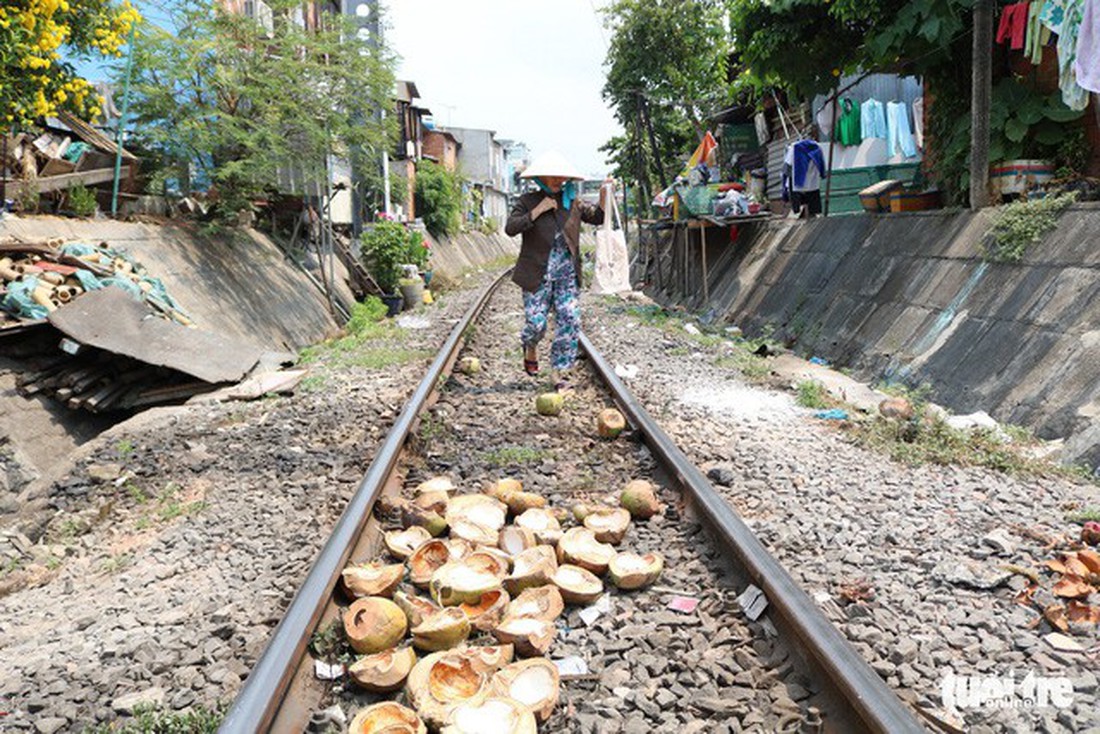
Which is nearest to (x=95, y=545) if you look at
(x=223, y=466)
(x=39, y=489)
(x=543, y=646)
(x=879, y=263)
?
(x=223, y=466)

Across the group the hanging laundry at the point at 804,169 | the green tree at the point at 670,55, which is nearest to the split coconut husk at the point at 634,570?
the hanging laundry at the point at 804,169

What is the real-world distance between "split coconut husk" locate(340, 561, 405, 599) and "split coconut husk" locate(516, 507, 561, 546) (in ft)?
2.34

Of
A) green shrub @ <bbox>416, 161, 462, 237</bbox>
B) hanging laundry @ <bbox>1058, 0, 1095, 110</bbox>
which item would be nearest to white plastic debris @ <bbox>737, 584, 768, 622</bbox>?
hanging laundry @ <bbox>1058, 0, 1095, 110</bbox>

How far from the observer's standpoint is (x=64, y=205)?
31.7ft

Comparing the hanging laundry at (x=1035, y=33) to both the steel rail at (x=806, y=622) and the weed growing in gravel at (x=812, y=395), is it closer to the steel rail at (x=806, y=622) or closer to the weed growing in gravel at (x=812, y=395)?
the weed growing in gravel at (x=812, y=395)

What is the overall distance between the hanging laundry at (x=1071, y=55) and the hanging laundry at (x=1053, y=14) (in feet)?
0.21

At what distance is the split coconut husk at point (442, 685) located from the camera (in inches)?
93.7

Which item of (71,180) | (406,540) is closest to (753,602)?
(406,540)

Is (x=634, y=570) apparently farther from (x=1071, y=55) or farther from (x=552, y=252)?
(x=1071, y=55)

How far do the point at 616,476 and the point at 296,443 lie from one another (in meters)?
2.43

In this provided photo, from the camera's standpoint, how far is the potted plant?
54.4 feet

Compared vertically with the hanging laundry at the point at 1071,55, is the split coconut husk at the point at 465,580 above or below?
below

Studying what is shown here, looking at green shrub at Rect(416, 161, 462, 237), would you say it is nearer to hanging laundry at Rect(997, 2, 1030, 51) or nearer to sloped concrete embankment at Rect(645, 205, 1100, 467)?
sloped concrete embankment at Rect(645, 205, 1100, 467)

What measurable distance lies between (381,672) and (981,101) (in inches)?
310
